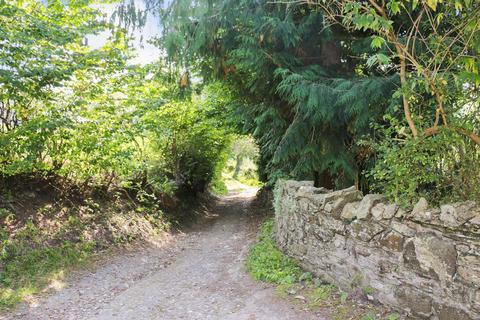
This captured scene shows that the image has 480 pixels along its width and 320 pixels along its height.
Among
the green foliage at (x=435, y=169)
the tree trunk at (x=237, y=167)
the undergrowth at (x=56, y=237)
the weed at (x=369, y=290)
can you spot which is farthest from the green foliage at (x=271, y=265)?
the tree trunk at (x=237, y=167)

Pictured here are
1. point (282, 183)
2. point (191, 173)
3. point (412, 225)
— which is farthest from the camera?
point (191, 173)

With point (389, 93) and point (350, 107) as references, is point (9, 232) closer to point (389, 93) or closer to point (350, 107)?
point (350, 107)

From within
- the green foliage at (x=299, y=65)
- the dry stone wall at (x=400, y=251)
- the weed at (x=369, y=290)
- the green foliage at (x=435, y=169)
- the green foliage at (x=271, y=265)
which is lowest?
the green foliage at (x=271, y=265)

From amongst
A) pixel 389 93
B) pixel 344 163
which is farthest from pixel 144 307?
pixel 389 93

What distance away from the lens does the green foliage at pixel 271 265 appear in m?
5.89

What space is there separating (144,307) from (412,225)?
12.9 ft

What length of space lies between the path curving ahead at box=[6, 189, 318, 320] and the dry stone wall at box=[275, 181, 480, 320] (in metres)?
0.96

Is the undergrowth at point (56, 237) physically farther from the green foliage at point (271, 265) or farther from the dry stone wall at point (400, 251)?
the dry stone wall at point (400, 251)

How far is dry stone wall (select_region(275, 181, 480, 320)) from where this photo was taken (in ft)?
11.3

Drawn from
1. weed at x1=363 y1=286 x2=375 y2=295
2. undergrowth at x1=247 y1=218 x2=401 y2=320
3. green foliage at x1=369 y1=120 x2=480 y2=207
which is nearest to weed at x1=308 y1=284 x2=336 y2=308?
undergrowth at x1=247 y1=218 x2=401 y2=320

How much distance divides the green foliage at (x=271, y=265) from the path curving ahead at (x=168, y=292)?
0.20 m

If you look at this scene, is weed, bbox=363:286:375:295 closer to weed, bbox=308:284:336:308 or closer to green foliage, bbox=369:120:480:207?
weed, bbox=308:284:336:308

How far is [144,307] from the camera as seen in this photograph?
17.5 ft

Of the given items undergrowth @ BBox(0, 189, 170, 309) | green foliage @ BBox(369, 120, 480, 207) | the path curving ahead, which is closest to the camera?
green foliage @ BBox(369, 120, 480, 207)
